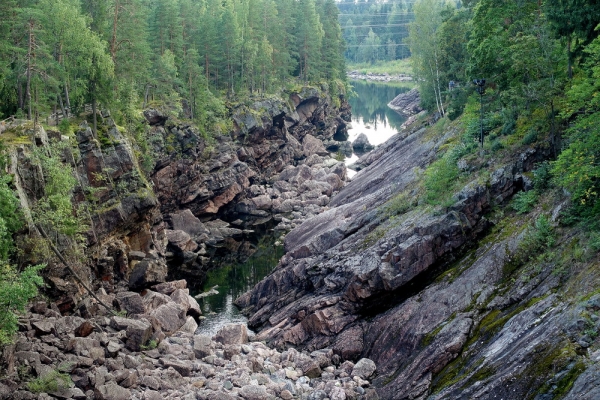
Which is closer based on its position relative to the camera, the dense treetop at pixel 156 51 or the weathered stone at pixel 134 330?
the weathered stone at pixel 134 330

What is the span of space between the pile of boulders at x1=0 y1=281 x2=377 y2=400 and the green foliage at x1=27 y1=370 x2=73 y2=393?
1.7 inches

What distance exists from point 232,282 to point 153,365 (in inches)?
771

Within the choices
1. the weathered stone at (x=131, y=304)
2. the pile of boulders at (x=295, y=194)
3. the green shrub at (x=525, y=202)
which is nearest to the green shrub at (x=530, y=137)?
the green shrub at (x=525, y=202)

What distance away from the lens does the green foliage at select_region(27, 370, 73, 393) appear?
25.6m

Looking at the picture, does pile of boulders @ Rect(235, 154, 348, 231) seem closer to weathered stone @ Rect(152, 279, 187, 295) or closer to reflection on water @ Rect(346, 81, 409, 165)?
reflection on water @ Rect(346, 81, 409, 165)

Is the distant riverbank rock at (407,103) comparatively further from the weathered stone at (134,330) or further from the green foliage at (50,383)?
the green foliage at (50,383)

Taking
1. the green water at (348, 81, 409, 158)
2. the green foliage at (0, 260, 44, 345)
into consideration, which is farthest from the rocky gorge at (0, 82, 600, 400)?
the green water at (348, 81, 409, 158)

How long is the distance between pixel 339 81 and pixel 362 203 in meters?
73.6

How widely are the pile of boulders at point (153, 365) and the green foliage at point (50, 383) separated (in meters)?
0.04

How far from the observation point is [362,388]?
29719 mm

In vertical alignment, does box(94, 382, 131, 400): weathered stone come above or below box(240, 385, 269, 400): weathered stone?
above

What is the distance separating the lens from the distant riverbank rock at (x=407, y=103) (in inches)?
5111

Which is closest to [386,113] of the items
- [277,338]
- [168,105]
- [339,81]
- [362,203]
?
[339,81]

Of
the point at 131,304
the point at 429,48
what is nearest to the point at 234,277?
the point at 131,304
